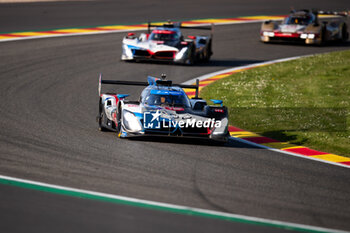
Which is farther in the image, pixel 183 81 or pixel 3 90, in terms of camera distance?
pixel 183 81

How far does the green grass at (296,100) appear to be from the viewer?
47.0 feet

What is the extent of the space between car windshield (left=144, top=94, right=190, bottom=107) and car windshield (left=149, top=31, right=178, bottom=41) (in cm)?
1016

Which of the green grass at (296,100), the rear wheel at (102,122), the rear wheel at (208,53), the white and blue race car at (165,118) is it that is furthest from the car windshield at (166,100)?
the rear wheel at (208,53)

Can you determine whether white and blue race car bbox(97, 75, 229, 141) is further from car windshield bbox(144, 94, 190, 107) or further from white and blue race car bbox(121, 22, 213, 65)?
white and blue race car bbox(121, 22, 213, 65)

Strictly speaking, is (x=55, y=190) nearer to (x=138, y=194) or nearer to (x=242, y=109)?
(x=138, y=194)

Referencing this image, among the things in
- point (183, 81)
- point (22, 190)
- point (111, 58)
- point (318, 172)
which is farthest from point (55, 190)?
point (111, 58)

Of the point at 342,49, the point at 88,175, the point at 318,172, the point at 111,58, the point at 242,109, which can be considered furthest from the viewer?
the point at 342,49

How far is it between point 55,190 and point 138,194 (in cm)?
116

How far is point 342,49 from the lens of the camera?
29.0 m

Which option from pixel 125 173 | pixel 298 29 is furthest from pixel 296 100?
pixel 298 29

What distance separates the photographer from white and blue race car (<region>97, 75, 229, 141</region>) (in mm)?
12070

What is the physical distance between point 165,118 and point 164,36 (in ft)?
37.9

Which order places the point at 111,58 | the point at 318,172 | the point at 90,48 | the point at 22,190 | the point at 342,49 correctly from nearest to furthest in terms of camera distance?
the point at 22,190
the point at 318,172
the point at 111,58
the point at 90,48
the point at 342,49

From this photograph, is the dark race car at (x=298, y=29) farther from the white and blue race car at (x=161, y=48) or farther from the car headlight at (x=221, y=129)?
the car headlight at (x=221, y=129)
